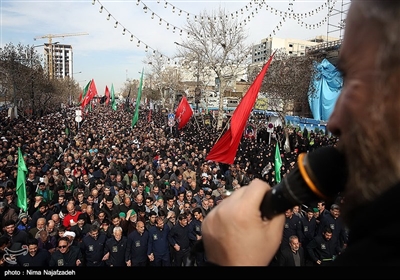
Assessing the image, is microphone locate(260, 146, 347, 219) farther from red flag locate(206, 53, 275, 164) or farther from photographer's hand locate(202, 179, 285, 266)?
red flag locate(206, 53, 275, 164)

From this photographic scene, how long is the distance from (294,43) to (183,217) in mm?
85768

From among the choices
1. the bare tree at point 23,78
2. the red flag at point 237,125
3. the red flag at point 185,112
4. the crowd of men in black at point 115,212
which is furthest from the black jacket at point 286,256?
the bare tree at point 23,78

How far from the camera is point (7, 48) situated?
29172 millimetres

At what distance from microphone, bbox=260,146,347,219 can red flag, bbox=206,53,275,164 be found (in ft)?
20.8

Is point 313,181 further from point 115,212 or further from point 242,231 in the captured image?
point 115,212

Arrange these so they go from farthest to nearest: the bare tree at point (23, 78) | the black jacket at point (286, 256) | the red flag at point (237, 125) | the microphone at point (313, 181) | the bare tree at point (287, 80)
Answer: the bare tree at point (23, 78) → the bare tree at point (287, 80) → the red flag at point (237, 125) → the black jacket at point (286, 256) → the microphone at point (313, 181)

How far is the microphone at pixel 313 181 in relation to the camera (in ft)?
2.72

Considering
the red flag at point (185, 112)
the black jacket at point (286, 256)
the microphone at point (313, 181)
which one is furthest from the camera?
the red flag at point (185, 112)

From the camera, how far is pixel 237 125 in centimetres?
725

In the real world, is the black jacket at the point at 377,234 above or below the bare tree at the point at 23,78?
below

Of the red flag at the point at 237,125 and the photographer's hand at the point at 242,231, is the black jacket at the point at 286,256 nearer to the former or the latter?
the red flag at the point at 237,125

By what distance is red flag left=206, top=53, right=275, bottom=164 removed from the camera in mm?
7223

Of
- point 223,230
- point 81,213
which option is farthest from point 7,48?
point 223,230

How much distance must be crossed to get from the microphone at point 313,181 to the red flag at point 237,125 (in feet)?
20.8
